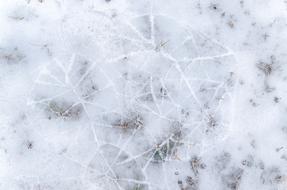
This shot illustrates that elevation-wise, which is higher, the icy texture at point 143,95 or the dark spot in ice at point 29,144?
the icy texture at point 143,95

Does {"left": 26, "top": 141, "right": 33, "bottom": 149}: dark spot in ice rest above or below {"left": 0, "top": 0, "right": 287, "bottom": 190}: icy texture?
below

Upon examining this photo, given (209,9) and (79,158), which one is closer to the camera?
(79,158)

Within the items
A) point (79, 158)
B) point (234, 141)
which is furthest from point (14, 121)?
point (234, 141)

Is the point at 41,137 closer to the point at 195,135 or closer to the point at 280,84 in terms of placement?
the point at 195,135

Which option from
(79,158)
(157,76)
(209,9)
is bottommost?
(79,158)

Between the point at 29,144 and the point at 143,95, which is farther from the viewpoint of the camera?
the point at 143,95

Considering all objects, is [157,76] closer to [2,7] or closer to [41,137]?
[41,137]

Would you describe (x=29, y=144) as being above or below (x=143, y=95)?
below

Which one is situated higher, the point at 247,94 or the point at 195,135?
the point at 247,94
